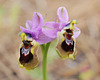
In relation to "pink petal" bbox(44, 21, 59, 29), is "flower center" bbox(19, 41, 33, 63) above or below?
below

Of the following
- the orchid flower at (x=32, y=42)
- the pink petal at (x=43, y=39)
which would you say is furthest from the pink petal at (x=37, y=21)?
the pink petal at (x=43, y=39)

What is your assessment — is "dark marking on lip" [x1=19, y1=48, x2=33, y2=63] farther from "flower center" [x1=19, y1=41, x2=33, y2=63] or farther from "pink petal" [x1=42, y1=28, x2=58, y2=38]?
"pink petal" [x1=42, y1=28, x2=58, y2=38]

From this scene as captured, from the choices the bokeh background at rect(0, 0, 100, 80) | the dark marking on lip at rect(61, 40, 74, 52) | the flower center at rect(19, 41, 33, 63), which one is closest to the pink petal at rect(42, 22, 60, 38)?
the dark marking on lip at rect(61, 40, 74, 52)

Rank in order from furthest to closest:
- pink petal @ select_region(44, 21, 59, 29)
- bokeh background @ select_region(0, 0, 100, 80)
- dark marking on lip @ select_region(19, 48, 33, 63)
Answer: bokeh background @ select_region(0, 0, 100, 80)
pink petal @ select_region(44, 21, 59, 29)
dark marking on lip @ select_region(19, 48, 33, 63)

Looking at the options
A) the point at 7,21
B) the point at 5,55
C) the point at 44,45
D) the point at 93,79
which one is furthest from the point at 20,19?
the point at 44,45

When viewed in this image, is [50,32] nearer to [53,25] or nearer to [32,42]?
[53,25]

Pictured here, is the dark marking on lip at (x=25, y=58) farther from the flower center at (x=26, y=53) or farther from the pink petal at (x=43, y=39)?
the pink petal at (x=43, y=39)

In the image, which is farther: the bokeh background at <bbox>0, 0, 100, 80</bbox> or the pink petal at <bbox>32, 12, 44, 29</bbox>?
the bokeh background at <bbox>0, 0, 100, 80</bbox>

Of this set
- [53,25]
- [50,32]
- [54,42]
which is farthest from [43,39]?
[54,42]
